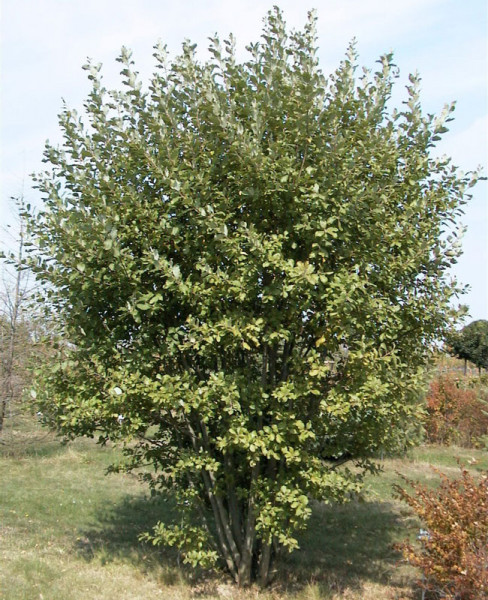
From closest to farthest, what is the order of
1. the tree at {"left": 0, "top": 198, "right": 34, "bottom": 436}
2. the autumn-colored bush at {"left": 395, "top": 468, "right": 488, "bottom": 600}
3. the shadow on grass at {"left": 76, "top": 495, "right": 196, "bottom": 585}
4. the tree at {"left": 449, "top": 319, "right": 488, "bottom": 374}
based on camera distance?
the autumn-colored bush at {"left": 395, "top": 468, "right": 488, "bottom": 600} < the shadow on grass at {"left": 76, "top": 495, "right": 196, "bottom": 585} < the tree at {"left": 0, "top": 198, "right": 34, "bottom": 436} < the tree at {"left": 449, "top": 319, "right": 488, "bottom": 374}

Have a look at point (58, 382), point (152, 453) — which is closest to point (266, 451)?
point (152, 453)

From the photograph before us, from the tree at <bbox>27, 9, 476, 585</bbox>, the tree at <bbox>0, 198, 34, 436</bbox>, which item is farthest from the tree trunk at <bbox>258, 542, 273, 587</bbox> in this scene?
the tree at <bbox>0, 198, 34, 436</bbox>

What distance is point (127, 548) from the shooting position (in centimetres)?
705

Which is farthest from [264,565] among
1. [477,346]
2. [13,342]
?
[477,346]

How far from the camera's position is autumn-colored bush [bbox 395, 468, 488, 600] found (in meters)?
4.54

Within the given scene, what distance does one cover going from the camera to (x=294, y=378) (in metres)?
5.10

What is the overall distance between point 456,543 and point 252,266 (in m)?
2.86

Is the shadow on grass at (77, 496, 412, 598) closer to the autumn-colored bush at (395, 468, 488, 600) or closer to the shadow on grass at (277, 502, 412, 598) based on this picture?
the shadow on grass at (277, 502, 412, 598)

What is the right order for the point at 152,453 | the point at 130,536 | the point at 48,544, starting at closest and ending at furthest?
the point at 152,453 → the point at 48,544 → the point at 130,536

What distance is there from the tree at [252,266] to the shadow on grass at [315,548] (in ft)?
2.54

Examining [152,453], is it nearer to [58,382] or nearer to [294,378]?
[58,382]

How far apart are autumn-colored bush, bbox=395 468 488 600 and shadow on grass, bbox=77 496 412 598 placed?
1.10 m

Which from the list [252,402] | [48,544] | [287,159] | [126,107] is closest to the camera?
[287,159]

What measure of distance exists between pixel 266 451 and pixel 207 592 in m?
1.89
